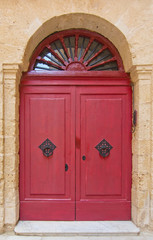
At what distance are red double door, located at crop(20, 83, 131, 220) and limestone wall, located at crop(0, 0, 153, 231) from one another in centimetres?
27

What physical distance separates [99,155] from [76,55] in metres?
1.77

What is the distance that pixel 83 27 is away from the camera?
3348mm

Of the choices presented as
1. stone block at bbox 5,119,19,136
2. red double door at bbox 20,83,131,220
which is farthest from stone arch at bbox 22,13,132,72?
stone block at bbox 5,119,19,136

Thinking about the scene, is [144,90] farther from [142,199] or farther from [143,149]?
[142,199]

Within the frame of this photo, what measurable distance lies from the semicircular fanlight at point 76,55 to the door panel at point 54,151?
0.44 m

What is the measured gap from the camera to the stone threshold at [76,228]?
295cm

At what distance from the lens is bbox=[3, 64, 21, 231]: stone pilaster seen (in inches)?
119

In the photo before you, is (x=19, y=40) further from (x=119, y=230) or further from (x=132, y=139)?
(x=119, y=230)

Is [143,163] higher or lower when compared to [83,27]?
lower

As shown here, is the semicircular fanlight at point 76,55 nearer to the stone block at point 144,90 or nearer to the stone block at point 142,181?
the stone block at point 144,90

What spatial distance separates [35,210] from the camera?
3.26m

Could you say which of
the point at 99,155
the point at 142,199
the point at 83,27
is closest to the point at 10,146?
the point at 99,155

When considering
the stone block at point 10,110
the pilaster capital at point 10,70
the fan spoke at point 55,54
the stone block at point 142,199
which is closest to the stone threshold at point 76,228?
the stone block at point 142,199

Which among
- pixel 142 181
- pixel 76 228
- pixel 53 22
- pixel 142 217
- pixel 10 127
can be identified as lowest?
pixel 76 228
